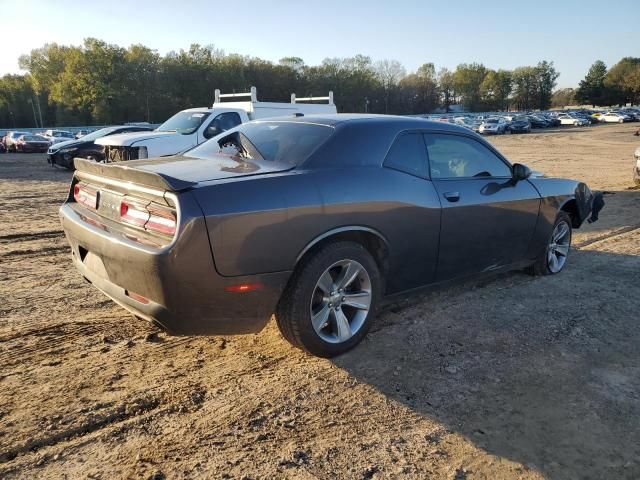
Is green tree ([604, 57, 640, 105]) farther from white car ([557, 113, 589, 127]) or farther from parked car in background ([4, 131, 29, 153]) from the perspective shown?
parked car in background ([4, 131, 29, 153])

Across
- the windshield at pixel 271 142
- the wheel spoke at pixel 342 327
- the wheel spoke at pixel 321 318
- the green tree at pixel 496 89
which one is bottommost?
the wheel spoke at pixel 342 327

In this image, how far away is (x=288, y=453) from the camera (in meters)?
2.45

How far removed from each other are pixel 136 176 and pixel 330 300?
57.7 inches

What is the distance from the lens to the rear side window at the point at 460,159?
13.0ft

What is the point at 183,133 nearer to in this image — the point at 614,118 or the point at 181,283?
the point at 181,283

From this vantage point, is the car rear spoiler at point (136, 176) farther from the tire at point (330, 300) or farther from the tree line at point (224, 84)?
the tree line at point (224, 84)

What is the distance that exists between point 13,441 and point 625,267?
5828 millimetres

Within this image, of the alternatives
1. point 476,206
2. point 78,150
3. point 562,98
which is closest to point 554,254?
point 476,206

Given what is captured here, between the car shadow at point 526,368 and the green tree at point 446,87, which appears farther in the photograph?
the green tree at point 446,87

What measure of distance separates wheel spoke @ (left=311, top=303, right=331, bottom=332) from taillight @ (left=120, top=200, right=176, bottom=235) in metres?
1.11

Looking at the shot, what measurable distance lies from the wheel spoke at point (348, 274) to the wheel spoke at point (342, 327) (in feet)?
→ 0.63

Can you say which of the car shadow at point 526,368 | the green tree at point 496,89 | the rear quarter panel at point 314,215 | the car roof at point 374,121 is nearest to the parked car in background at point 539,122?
the car shadow at point 526,368

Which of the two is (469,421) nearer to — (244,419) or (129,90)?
(244,419)

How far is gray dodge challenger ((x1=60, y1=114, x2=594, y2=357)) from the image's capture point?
2.72m
